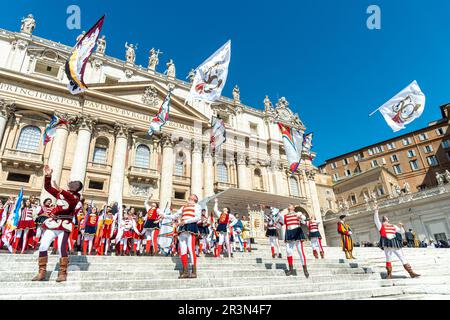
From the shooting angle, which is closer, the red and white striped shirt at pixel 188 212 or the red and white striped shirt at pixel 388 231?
the red and white striped shirt at pixel 188 212

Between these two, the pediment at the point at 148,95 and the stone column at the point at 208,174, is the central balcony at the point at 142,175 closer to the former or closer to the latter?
the stone column at the point at 208,174

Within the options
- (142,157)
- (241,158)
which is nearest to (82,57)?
(142,157)

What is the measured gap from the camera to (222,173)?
102ft

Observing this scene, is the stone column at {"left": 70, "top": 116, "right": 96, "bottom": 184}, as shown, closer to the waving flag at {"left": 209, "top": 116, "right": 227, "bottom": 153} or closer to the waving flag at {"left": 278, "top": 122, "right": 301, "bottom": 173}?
the waving flag at {"left": 209, "top": 116, "right": 227, "bottom": 153}

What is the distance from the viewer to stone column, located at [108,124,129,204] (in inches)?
885

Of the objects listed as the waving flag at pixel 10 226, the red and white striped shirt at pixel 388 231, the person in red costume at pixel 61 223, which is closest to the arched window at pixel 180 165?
the waving flag at pixel 10 226

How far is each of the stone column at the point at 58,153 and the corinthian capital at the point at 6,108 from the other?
11.5 ft

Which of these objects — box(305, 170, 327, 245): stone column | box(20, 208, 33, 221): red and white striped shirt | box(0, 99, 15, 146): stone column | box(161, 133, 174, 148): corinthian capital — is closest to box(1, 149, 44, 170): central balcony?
box(0, 99, 15, 146): stone column

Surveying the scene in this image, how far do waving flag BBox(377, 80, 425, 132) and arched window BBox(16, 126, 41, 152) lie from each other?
84.5 ft

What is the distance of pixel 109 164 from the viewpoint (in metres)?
24.2

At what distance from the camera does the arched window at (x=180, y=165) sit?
91.4ft

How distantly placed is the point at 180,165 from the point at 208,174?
10.5 feet
